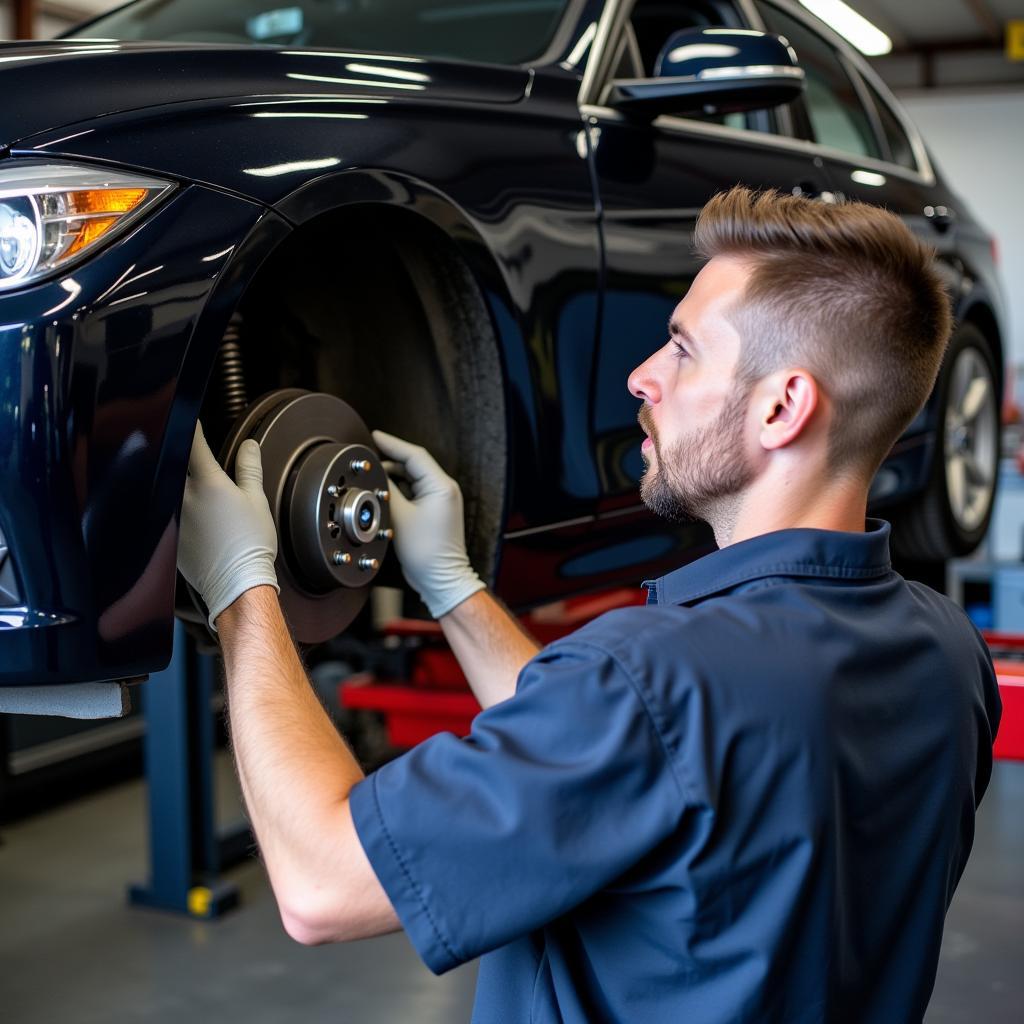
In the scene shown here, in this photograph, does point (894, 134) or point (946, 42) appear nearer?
point (894, 134)

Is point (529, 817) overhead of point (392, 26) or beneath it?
beneath

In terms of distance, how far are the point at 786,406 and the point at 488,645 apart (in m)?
0.62

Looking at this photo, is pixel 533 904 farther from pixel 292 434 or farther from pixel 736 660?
pixel 292 434

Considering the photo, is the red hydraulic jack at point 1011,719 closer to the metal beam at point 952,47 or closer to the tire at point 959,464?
the tire at point 959,464

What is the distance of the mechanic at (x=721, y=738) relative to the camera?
0.84m

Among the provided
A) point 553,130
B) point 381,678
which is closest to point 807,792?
point 553,130

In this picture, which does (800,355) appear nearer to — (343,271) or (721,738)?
(721,738)

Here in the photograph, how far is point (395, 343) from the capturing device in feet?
5.14

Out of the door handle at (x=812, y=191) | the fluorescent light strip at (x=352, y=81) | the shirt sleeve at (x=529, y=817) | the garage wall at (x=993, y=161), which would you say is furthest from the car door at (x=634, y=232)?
the garage wall at (x=993, y=161)

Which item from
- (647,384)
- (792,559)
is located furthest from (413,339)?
(792,559)

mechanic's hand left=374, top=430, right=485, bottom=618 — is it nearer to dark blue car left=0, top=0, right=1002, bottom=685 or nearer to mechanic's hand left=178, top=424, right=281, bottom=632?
dark blue car left=0, top=0, right=1002, bottom=685

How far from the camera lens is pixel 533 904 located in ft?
2.76

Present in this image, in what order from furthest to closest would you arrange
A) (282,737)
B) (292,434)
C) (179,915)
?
1. (179,915)
2. (292,434)
3. (282,737)

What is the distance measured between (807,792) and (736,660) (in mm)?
102
